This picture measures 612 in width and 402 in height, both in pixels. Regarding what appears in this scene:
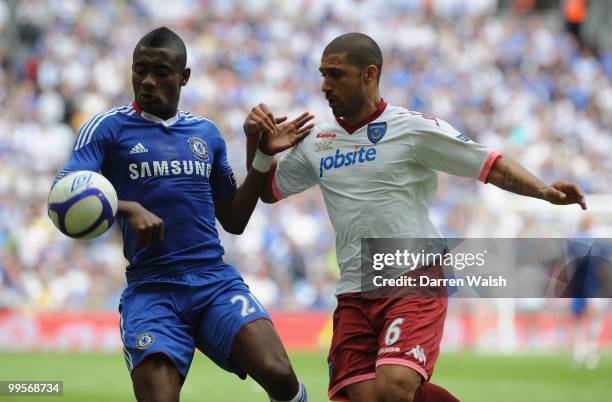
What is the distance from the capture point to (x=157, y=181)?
23.8 feet

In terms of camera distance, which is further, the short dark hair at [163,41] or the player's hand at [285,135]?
the player's hand at [285,135]

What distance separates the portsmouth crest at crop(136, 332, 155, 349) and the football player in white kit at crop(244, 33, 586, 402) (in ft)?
4.20

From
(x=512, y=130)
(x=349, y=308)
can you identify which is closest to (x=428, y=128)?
(x=349, y=308)

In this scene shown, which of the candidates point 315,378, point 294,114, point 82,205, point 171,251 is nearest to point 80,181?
point 82,205

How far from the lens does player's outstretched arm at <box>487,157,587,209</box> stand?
6930mm

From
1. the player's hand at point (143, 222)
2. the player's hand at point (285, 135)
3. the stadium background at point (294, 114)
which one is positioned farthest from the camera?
the stadium background at point (294, 114)

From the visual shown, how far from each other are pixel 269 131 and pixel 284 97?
16.3 meters

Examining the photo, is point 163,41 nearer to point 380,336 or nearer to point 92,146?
point 92,146

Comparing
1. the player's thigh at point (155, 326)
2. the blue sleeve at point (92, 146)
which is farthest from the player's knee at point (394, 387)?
the blue sleeve at point (92, 146)

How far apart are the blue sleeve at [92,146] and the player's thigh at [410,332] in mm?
2045

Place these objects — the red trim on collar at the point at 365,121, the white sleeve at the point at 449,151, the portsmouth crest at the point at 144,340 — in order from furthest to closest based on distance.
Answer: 1. the red trim on collar at the point at 365,121
2. the white sleeve at the point at 449,151
3. the portsmouth crest at the point at 144,340

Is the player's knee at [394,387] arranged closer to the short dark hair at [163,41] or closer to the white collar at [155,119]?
the white collar at [155,119]

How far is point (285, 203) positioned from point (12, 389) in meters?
11.0

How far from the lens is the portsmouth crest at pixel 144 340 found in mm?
6883
